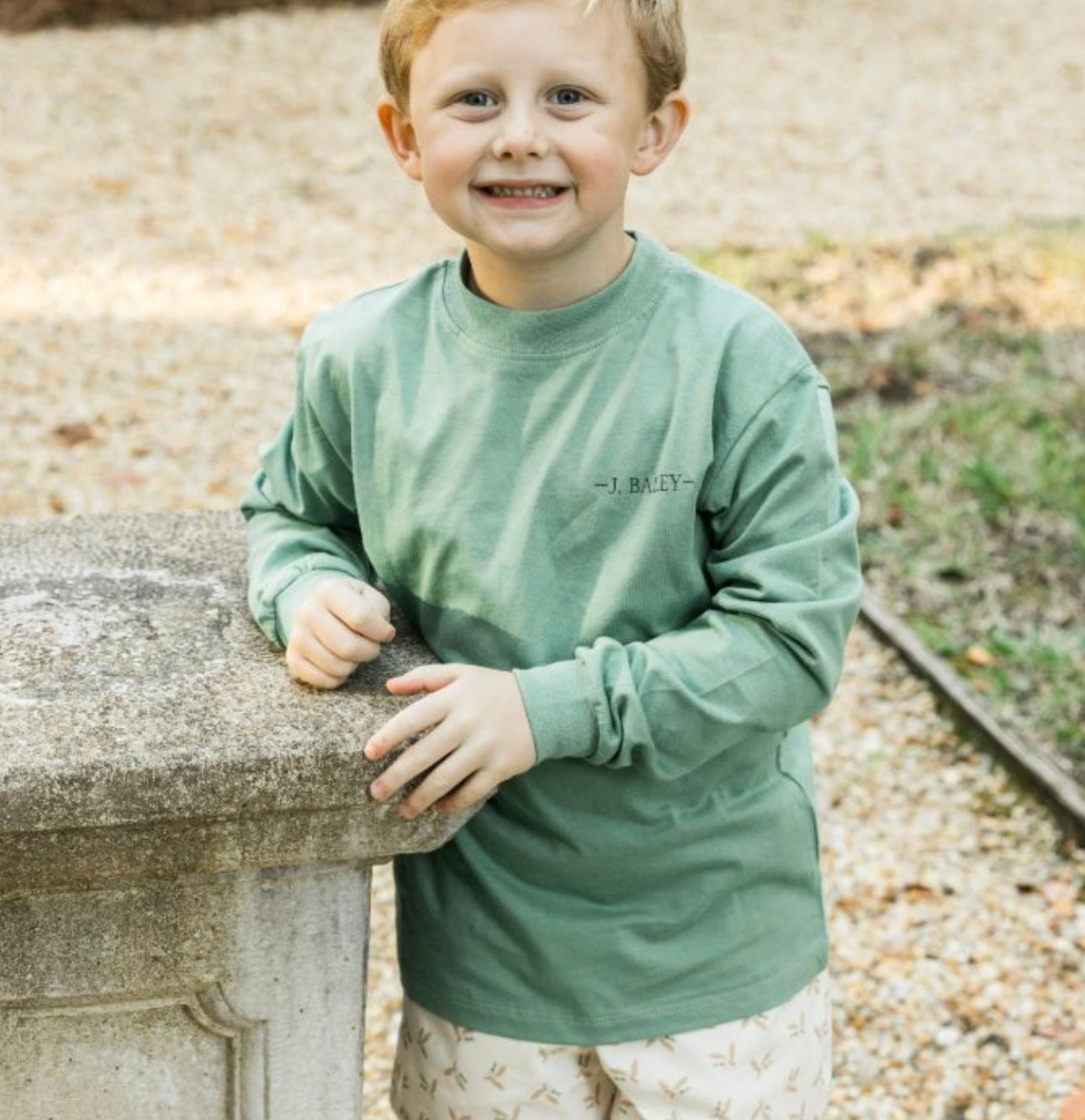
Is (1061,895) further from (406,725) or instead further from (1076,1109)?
(406,725)

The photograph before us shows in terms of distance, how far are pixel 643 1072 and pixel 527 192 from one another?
867 millimetres

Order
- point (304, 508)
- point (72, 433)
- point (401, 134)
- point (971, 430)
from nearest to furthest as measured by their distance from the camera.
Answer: point (401, 134), point (304, 508), point (971, 430), point (72, 433)

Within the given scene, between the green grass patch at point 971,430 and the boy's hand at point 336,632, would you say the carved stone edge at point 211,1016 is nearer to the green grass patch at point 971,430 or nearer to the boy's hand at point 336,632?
the boy's hand at point 336,632

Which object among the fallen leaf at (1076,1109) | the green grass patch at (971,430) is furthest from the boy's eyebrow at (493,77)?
the green grass patch at (971,430)

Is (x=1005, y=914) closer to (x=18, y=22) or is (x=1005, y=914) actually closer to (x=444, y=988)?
(x=444, y=988)

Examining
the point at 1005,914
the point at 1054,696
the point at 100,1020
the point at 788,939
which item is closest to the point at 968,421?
the point at 1054,696

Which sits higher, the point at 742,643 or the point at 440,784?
the point at 742,643

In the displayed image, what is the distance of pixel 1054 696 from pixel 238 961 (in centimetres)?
236

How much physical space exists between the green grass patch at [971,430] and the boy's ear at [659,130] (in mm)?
2105

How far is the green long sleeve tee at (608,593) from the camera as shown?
1.64 m

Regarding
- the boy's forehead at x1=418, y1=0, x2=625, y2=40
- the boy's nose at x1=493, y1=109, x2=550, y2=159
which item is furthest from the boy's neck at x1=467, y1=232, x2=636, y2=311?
the boy's forehead at x1=418, y1=0, x2=625, y2=40

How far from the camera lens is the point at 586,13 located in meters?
1.59

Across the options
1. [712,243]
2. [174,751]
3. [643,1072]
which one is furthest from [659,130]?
[712,243]

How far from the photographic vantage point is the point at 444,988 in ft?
6.05
